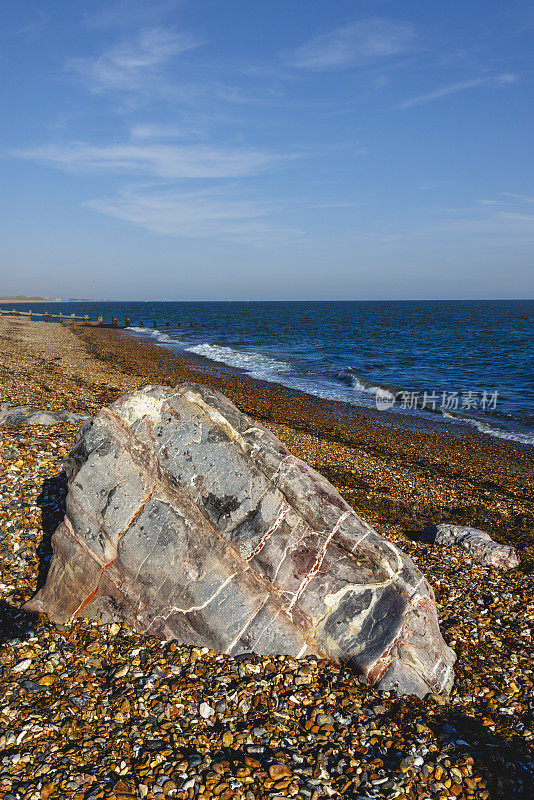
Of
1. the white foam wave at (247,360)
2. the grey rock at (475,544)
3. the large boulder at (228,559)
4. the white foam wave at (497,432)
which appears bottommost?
the grey rock at (475,544)

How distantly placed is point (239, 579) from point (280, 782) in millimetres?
2538

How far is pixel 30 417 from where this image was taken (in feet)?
46.6

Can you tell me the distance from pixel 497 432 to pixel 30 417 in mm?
21161

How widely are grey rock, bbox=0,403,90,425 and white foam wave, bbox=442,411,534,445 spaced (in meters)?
19.2

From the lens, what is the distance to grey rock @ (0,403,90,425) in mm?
14047

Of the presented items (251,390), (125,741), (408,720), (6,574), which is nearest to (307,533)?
(408,720)

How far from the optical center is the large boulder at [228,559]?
6.64 metres

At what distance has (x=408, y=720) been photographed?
5789 mm

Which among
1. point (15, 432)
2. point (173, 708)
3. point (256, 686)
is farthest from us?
point (15, 432)

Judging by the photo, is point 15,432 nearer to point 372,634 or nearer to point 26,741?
point 26,741

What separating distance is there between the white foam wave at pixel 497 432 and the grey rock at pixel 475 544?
41.9 ft

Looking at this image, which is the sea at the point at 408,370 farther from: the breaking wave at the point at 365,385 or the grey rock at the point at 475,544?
the grey rock at the point at 475,544

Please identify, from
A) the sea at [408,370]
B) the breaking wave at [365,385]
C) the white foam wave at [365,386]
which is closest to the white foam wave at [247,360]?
the sea at [408,370]

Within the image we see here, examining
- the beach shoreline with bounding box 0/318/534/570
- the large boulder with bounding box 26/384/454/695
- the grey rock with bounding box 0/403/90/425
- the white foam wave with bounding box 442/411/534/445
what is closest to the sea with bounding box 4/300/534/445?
the white foam wave with bounding box 442/411/534/445
